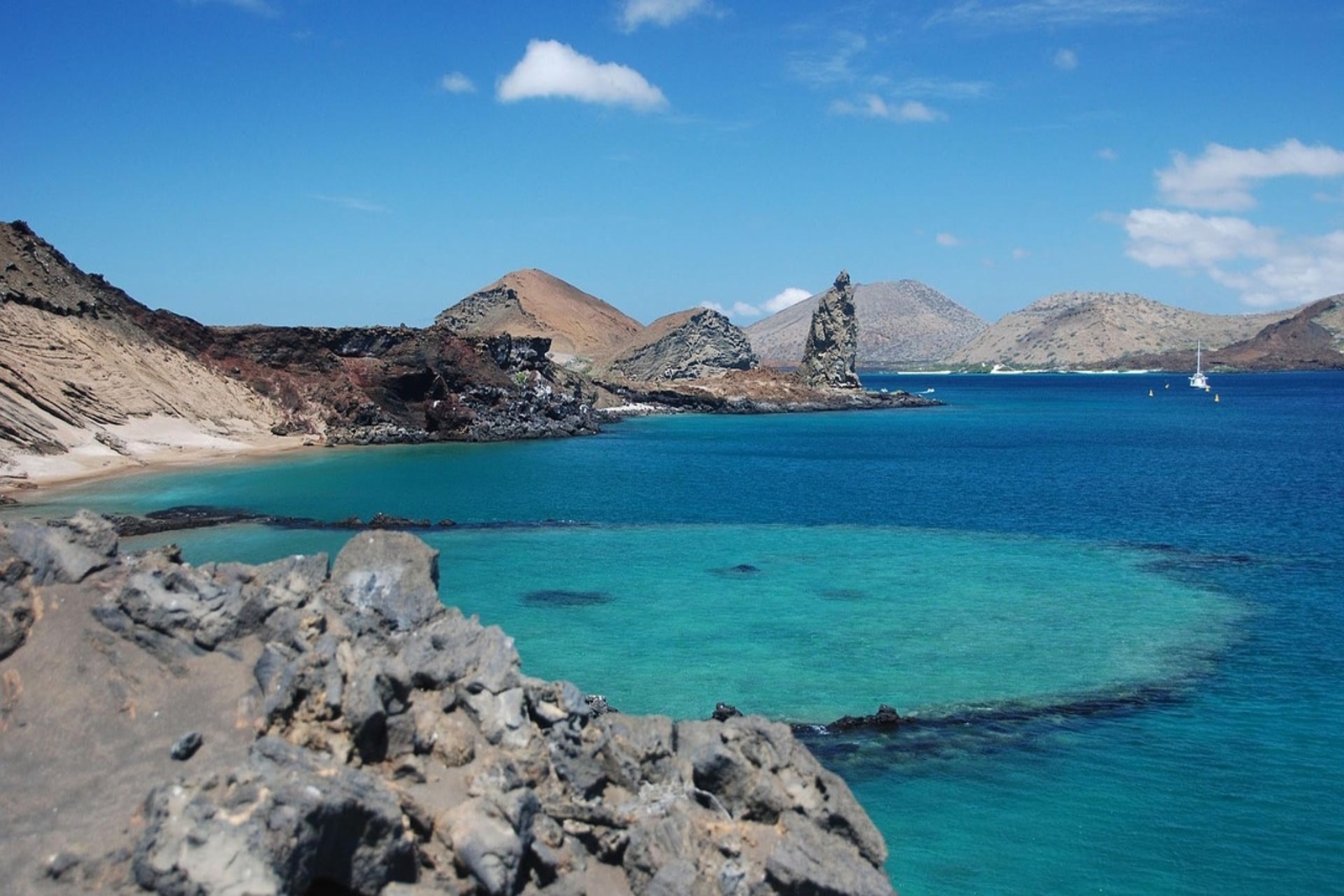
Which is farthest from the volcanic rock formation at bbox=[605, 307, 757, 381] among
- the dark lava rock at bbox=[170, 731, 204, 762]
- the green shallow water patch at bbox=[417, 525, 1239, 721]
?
the dark lava rock at bbox=[170, 731, 204, 762]

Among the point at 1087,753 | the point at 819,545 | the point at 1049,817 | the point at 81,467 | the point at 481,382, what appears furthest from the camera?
the point at 481,382

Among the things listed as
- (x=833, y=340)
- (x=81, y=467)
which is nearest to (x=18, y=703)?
(x=81, y=467)

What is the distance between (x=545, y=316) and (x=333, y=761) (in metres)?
150

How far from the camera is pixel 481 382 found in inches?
3319

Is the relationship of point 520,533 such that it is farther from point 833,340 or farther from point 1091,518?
point 833,340

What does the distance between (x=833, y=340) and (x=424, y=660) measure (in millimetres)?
128289

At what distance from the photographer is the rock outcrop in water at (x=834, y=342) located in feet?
439

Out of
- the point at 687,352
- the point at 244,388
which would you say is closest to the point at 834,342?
the point at 687,352

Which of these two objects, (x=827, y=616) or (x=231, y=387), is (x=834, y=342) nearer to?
(x=231, y=387)

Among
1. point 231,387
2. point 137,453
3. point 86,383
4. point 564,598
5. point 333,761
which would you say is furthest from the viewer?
point 231,387

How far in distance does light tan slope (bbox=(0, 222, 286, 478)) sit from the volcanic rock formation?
69202 mm

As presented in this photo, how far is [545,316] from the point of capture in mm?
156375

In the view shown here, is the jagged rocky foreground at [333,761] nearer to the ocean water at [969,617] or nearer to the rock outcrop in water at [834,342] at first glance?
the ocean water at [969,617]

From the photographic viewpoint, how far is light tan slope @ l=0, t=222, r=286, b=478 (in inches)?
2051
